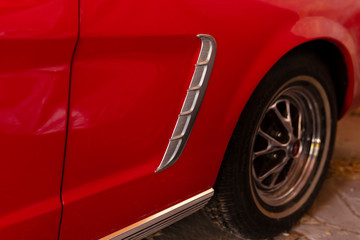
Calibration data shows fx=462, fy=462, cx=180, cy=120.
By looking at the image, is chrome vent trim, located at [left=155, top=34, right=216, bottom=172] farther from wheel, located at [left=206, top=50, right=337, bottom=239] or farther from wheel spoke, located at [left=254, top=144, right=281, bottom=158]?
wheel spoke, located at [left=254, top=144, right=281, bottom=158]

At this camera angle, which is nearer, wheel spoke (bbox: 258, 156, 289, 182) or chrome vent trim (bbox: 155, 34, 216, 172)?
chrome vent trim (bbox: 155, 34, 216, 172)

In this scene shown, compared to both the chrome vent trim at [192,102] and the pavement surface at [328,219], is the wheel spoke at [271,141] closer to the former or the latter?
the pavement surface at [328,219]

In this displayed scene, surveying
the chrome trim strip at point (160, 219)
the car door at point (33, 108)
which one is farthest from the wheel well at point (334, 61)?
the car door at point (33, 108)

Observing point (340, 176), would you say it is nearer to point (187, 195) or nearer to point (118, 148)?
point (187, 195)

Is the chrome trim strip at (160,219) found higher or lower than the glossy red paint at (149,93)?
lower

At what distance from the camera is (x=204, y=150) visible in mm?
1442

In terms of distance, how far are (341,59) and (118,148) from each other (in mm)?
1148

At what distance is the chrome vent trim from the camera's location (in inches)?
50.1

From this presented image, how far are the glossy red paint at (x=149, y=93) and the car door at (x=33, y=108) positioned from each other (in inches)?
1.4

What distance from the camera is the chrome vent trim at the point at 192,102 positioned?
1.27 m

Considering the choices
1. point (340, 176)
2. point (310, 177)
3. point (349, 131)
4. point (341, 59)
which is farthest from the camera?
point (349, 131)

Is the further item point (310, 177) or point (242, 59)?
point (310, 177)

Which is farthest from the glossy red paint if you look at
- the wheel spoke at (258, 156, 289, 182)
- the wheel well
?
the wheel spoke at (258, 156, 289, 182)

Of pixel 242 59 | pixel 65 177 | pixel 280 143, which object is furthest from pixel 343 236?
pixel 65 177
